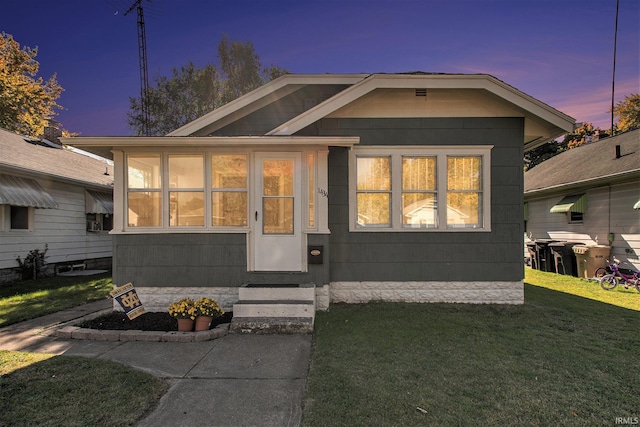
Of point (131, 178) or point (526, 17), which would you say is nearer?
point (131, 178)

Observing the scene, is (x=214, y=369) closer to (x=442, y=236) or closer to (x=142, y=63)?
(x=442, y=236)

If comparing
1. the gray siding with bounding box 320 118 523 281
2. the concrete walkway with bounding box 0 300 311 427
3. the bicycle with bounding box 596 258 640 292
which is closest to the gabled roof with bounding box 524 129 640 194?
the bicycle with bounding box 596 258 640 292

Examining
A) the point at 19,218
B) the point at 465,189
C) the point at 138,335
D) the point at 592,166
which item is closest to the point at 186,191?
the point at 138,335

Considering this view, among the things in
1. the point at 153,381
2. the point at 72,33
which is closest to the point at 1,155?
the point at 153,381

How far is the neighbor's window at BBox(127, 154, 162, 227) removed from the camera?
18.6 ft

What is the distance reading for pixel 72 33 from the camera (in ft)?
52.5

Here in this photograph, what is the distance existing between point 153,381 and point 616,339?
5675mm

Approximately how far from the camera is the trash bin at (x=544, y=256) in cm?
1080

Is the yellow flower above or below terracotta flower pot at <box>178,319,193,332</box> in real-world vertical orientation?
above

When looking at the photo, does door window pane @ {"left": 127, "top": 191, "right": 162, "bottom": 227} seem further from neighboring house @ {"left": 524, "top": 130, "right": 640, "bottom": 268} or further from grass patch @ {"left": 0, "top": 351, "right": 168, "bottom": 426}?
neighboring house @ {"left": 524, "top": 130, "right": 640, "bottom": 268}

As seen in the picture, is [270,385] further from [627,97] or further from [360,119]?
[627,97]

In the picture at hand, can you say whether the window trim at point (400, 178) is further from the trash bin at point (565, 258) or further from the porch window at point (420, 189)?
the trash bin at point (565, 258)

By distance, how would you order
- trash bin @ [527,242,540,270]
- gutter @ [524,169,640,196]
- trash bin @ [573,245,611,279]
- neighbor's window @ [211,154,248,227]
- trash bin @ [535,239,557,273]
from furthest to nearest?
1. trash bin @ [527,242,540,270]
2. trash bin @ [535,239,557,273]
3. trash bin @ [573,245,611,279]
4. gutter @ [524,169,640,196]
5. neighbor's window @ [211,154,248,227]

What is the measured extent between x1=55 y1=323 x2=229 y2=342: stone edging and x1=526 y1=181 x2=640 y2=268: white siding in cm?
1034
